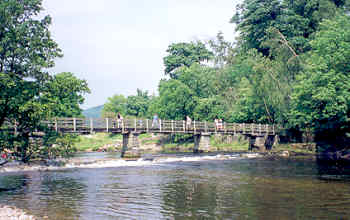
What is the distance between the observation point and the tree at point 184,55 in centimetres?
7744

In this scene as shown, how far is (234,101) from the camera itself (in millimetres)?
58500

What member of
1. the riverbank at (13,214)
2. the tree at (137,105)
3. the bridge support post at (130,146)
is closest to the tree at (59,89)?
the riverbank at (13,214)

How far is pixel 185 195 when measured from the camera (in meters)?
14.9

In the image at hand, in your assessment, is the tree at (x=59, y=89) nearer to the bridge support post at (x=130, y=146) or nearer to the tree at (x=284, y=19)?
the bridge support post at (x=130, y=146)

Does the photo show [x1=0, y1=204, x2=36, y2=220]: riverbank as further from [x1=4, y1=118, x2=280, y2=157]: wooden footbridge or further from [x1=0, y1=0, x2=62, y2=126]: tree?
[x1=4, y1=118, x2=280, y2=157]: wooden footbridge

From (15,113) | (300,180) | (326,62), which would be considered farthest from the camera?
(326,62)

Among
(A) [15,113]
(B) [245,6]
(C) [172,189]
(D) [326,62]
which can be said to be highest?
(B) [245,6]

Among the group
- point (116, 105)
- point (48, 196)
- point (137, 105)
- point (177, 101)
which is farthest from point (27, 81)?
point (116, 105)

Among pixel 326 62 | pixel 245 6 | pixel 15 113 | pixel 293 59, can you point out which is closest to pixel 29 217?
pixel 15 113

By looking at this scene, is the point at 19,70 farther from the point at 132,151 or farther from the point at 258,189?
the point at 132,151

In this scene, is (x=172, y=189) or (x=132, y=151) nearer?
(x=172, y=189)

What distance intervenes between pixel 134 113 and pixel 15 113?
85289mm

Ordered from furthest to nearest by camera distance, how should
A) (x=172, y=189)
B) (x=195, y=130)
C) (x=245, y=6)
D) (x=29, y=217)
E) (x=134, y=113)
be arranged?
(x=134, y=113), (x=245, y=6), (x=195, y=130), (x=172, y=189), (x=29, y=217)

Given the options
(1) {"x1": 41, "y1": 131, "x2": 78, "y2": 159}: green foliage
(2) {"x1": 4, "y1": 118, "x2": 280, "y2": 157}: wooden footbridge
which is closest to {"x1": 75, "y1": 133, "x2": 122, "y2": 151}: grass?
(2) {"x1": 4, "y1": 118, "x2": 280, "y2": 157}: wooden footbridge
